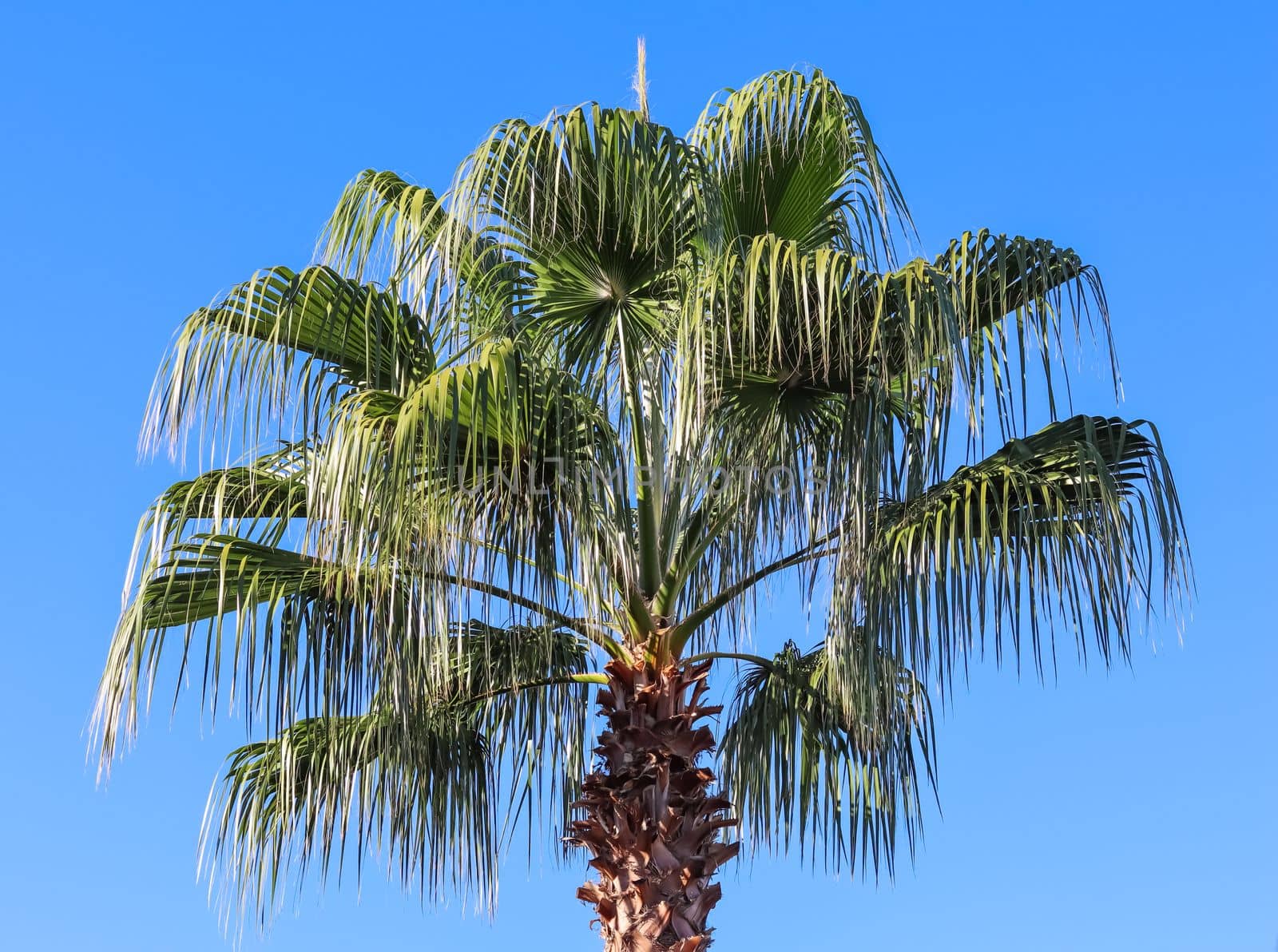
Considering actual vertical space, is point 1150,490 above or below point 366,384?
below

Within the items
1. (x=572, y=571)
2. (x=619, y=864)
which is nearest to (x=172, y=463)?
(x=572, y=571)

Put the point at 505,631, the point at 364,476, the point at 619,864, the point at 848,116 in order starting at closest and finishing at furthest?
the point at 364,476 → the point at 619,864 → the point at 848,116 → the point at 505,631

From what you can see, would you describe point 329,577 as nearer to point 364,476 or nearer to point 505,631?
point 364,476

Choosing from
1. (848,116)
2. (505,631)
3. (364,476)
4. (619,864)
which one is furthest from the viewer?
(505,631)

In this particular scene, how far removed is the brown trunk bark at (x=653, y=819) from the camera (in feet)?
21.3

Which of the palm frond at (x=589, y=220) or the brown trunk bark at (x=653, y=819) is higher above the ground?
the palm frond at (x=589, y=220)

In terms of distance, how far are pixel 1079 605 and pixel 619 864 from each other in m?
2.25

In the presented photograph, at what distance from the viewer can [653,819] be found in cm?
661

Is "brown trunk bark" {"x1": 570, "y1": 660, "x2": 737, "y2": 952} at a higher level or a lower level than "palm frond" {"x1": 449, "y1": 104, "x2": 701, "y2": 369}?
lower

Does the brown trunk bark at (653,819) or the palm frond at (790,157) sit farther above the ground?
the palm frond at (790,157)

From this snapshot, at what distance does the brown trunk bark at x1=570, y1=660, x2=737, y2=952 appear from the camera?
6504mm

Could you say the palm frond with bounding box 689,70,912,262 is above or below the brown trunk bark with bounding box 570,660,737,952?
above

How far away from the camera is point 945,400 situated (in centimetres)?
649

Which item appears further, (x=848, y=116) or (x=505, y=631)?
(x=505, y=631)
